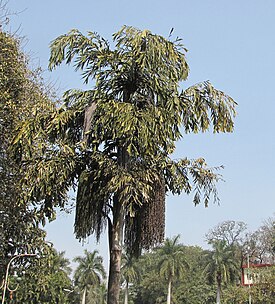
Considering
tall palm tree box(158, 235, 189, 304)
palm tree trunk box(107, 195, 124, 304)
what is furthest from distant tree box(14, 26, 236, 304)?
tall palm tree box(158, 235, 189, 304)

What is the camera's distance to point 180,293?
55.6 m

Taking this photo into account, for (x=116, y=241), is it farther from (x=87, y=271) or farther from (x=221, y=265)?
(x=87, y=271)

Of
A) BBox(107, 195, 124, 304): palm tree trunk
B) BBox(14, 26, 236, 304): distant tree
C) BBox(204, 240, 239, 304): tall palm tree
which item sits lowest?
BBox(107, 195, 124, 304): palm tree trunk

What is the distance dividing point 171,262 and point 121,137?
42.6 m

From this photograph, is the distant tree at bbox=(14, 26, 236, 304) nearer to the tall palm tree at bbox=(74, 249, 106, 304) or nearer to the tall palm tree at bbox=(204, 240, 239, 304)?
the tall palm tree at bbox=(204, 240, 239, 304)

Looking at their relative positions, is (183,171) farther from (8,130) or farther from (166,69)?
(8,130)

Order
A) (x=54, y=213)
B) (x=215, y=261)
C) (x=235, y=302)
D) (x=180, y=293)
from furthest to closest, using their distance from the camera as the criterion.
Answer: (x=180, y=293) → (x=215, y=261) → (x=235, y=302) → (x=54, y=213)

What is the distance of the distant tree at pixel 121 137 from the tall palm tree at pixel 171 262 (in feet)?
135

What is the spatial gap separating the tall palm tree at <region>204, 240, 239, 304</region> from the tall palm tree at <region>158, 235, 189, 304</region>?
3.65m

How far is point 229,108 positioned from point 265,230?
144 feet

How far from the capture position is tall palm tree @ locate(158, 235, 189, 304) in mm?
50594

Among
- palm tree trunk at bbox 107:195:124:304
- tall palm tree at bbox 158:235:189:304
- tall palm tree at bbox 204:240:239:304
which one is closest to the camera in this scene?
palm tree trunk at bbox 107:195:124:304

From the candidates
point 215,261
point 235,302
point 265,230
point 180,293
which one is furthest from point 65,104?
point 180,293

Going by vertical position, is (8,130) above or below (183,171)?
above
